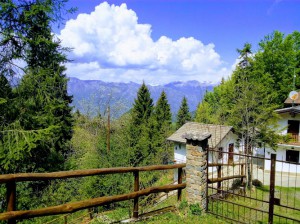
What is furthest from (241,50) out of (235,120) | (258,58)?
(235,120)

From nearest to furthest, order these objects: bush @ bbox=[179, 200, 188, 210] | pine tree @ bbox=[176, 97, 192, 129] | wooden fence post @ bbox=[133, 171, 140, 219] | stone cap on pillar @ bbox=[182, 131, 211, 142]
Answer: wooden fence post @ bbox=[133, 171, 140, 219] → stone cap on pillar @ bbox=[182, 131, 211, 142] → bush @ bbox=[179, 200, 188, 210] → pine tree @ bbox=[176, 97, 192, 129]

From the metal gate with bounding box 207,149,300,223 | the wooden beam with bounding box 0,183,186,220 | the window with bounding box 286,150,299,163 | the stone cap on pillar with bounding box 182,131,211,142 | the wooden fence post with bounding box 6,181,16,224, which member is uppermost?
the stone cap on pillar with bounding box 182,131,211,142

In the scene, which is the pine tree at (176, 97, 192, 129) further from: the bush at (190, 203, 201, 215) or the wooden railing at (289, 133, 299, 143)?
the bush at (190, 203, 201, 215)

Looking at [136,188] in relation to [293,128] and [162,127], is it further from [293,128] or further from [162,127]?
[162,127]

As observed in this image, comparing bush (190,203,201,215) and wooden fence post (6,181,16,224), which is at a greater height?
wooden fence post (6,181,16,224)

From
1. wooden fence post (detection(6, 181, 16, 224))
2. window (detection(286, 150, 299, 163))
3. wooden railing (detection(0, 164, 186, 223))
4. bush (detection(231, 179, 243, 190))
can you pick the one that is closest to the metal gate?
bush (detection(231, 179, 243, 190))

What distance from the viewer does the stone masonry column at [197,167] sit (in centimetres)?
567

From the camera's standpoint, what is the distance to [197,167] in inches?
225

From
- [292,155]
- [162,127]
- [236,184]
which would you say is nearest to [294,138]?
[292,155]

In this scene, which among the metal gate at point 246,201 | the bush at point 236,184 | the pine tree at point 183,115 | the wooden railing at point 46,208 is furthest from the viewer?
the pine tree at point 183,115

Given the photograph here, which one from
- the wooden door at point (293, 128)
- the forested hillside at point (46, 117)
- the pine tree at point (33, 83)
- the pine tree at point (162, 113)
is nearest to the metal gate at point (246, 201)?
the forested hillside at point (46, 117)

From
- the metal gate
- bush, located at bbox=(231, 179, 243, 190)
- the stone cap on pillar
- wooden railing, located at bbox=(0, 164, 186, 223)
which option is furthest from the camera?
bush, located at bbox=(231, 179, 243, 190)

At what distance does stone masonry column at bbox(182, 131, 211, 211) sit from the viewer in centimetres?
567

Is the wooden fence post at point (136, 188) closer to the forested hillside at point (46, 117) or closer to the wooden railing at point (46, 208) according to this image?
the wooden railing at point (46, 208)
